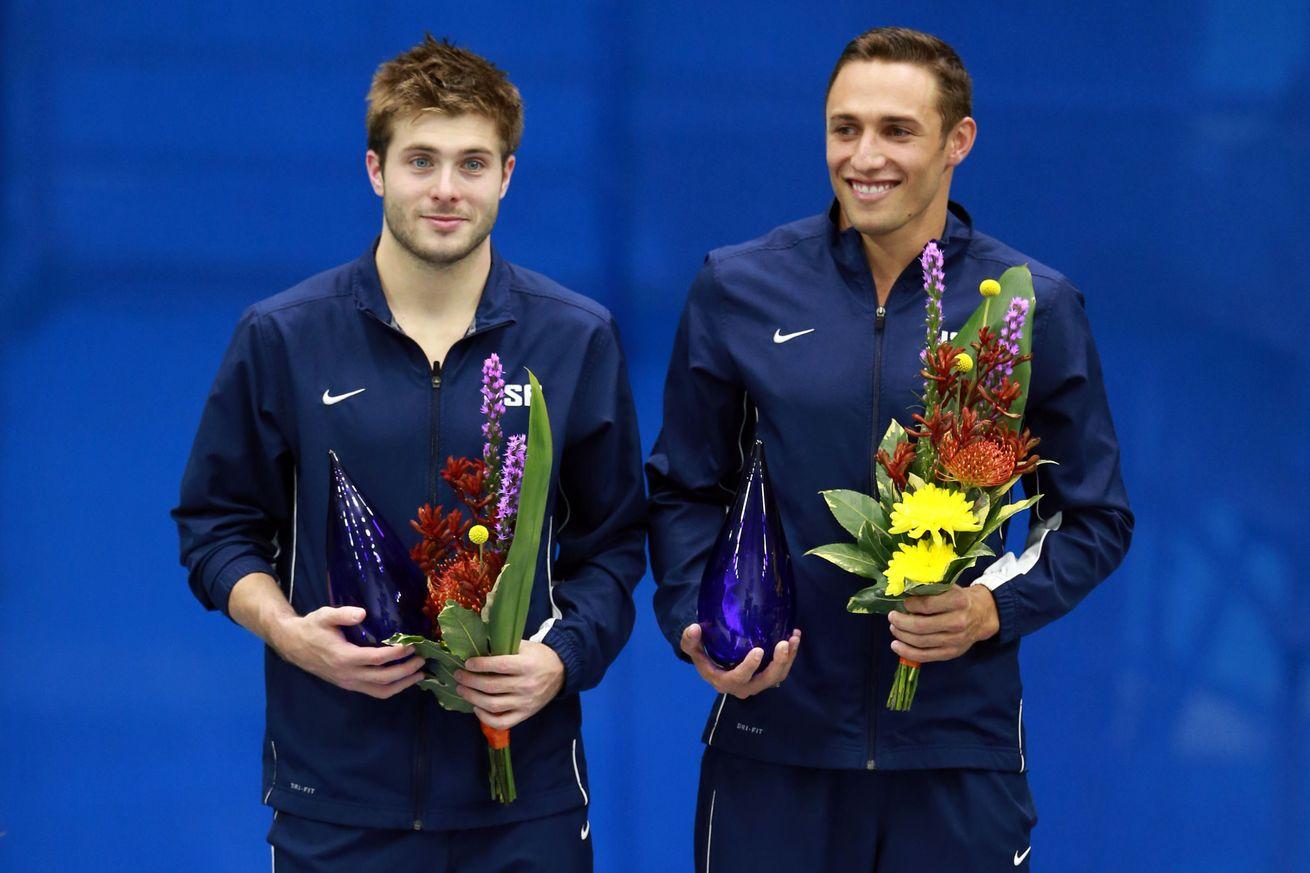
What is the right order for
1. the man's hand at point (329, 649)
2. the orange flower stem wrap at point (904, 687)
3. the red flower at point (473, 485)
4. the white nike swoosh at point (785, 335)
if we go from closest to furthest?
the red flower at point (473, 485) → the man's hand at point (329, 649) → the orange flower stem wrap at point (904, 687) → the white nike swoosh at point (785, 335)

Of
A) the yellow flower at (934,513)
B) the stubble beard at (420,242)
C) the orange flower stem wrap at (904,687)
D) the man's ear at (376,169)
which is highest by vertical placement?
the man's ear at (376,169)

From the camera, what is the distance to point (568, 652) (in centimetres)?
236

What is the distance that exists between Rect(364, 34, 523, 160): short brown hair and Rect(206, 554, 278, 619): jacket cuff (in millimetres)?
586

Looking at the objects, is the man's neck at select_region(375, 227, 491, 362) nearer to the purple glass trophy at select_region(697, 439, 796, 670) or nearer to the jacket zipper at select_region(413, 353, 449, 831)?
the jacket zipper at select_region(413, 353, 449, 831)

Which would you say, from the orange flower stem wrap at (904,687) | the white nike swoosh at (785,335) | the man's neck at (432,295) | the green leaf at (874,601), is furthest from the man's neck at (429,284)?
the orange flower stem wrap at (904,687)

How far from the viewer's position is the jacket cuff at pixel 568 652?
236cm

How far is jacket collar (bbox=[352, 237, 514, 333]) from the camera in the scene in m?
2.41

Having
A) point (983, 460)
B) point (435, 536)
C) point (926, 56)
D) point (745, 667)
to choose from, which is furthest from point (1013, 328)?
point (435, 536)

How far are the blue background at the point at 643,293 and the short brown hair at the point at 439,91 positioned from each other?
52.0 inches

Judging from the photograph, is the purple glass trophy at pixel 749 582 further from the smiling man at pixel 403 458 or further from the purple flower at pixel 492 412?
the purple flower at pixel 492 412

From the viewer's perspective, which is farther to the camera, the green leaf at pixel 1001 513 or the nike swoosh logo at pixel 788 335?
the nike swoosh logo at pixel 788 335

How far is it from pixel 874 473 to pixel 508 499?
1.75 ft

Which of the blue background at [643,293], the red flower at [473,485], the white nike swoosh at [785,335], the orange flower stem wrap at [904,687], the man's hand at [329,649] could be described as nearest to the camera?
the red flower at [473,485]

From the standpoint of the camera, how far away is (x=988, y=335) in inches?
85.4
